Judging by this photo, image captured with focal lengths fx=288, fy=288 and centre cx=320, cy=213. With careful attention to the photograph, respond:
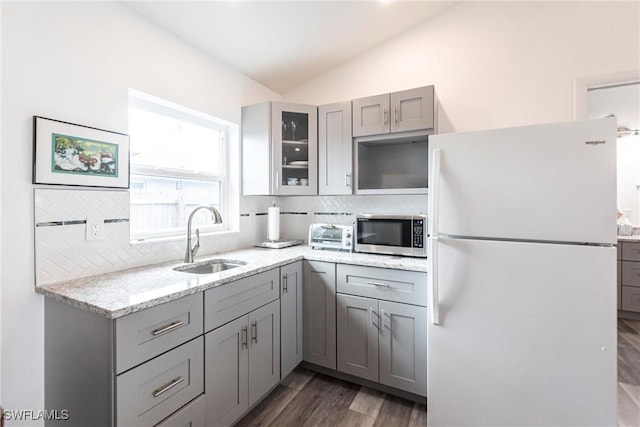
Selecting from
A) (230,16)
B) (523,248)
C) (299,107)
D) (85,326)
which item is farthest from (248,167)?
(523,248)

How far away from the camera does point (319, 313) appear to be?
2107 mm

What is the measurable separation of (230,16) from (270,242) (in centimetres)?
171

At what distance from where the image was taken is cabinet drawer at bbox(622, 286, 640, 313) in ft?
9.62

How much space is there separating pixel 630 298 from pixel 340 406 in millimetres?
3284

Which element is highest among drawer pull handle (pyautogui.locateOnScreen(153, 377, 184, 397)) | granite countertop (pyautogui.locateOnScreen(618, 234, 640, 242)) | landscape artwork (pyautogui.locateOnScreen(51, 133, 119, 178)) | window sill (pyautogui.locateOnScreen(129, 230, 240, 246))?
landscape artwork (pyautogui.locateOnScreen(51, 133, 119, 178))

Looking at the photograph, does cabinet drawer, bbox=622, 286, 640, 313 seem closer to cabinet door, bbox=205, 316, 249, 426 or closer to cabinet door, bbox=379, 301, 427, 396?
cabinet door, bbox=379, 301, 427, 396

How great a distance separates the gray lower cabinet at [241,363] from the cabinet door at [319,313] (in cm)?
31

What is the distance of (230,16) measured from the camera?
1.87m

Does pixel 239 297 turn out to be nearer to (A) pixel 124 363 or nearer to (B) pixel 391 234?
(A) pixel 124 363

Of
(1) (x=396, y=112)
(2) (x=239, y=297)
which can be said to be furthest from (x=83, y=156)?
(1) (x=396, y=112)

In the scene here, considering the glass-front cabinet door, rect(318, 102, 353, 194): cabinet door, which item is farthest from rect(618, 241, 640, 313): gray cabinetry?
the glass-front cabinet door

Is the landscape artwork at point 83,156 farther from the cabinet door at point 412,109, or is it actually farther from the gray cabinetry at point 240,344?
the cabinet door at point 412,109

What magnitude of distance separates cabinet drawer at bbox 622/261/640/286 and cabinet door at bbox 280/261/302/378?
3.40 metres

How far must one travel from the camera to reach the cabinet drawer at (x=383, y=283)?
1786mm
